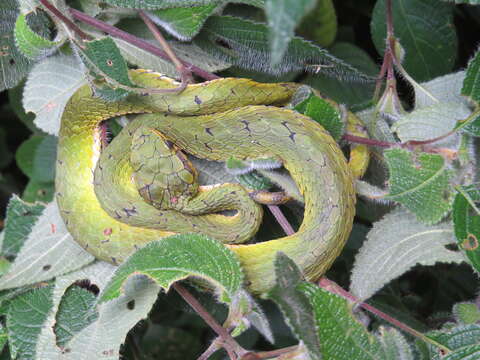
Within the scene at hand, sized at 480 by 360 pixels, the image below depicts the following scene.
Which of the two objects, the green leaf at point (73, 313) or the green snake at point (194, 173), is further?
the green leaf at point (73, 313)

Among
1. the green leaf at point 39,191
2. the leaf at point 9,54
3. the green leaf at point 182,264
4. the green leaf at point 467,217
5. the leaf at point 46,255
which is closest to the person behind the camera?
the green leaf at point 182,264

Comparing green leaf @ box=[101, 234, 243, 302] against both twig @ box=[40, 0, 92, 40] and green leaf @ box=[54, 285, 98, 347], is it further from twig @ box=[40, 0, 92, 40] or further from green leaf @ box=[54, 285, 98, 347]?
twig @ box=[40, 0, 92, 40]

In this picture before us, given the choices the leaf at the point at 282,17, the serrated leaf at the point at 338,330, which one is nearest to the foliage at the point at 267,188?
the serrated leaf at the point at 338,330

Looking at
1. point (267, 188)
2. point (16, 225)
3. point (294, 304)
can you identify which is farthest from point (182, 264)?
point (16, 225)

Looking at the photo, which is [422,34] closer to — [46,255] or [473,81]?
[473,81]

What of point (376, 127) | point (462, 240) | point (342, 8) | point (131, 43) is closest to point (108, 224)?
point (131, 43)

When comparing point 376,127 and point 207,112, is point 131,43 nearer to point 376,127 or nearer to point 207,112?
point 207,112

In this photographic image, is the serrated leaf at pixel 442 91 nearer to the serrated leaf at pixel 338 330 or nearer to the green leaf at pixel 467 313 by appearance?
the green leaf at pixel 467 313

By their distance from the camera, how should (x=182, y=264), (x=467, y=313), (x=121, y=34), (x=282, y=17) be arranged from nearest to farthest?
1. (x=282, y=17)
2. (x=182, y=264)
3. (x=467, y=313)
4. (x=121, y=34)
